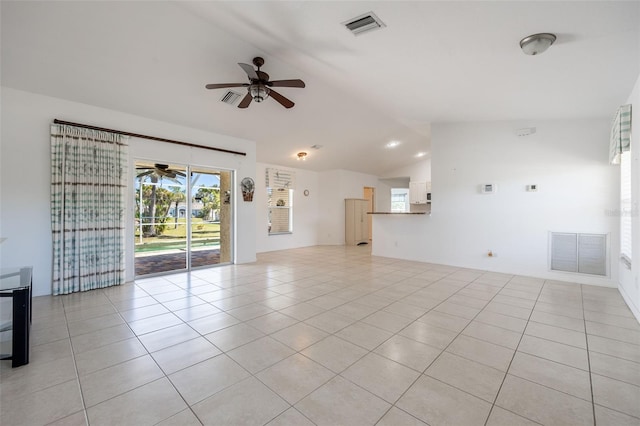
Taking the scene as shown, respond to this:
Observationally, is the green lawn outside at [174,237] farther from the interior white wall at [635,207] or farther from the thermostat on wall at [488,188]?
the interior white wall at [635,207]

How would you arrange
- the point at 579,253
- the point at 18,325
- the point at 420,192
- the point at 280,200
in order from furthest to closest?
the point at 420,192 → the point at 280,200 → the point at 579,253 → the point at 18,325

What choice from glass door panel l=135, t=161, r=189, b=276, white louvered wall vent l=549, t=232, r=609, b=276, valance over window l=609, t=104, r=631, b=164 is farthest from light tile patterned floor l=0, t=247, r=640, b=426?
valance over window l=609, t=104, r=631, b=164

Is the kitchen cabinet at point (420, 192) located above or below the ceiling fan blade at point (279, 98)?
below

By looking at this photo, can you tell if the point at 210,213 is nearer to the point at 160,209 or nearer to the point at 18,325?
the point at 160,209

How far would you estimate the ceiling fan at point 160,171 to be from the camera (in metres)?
4.87

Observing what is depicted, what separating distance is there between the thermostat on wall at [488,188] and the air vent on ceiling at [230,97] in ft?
16.1

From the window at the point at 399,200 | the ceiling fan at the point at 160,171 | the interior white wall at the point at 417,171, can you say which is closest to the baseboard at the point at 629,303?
the interior white wall at the point at 417,171

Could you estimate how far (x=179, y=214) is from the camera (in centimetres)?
533

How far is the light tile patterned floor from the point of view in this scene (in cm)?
165

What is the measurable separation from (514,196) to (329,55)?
14.1 ft

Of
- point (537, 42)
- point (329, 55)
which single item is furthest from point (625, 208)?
point (329, 55)

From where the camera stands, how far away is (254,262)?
20.8 ft

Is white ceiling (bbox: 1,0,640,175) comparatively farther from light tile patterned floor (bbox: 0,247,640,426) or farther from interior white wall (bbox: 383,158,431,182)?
interior white wall (bbox: 383,158,431,182)

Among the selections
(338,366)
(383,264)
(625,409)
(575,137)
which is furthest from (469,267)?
(338,366)
